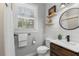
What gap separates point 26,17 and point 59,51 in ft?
2.45

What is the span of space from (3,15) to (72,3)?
107 centimetres

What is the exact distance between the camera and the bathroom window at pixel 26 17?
1.37 meters

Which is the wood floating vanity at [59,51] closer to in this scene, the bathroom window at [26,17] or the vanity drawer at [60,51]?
the vanity drawer at [60,51]

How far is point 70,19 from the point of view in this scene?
134cm

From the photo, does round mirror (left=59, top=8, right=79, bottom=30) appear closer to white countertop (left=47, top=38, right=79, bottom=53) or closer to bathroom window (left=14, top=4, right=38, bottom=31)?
white countertop (left=47, top=38, right=79, bottom=53)

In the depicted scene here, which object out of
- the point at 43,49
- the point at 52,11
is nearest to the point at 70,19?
the point at 52,11

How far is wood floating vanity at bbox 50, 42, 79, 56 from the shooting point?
1234 mm

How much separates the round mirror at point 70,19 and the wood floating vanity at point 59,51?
1.07 feet

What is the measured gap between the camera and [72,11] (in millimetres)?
1342

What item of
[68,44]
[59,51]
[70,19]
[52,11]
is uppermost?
[52,11]

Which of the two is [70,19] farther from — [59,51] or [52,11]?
[59,51]

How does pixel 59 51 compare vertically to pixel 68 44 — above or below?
below

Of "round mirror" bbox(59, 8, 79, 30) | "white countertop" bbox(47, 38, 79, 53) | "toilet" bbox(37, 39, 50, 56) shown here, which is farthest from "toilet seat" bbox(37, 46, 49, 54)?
"round mirror" bbox(59, 8, 79, 30)

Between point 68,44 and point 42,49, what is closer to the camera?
point 68,44
